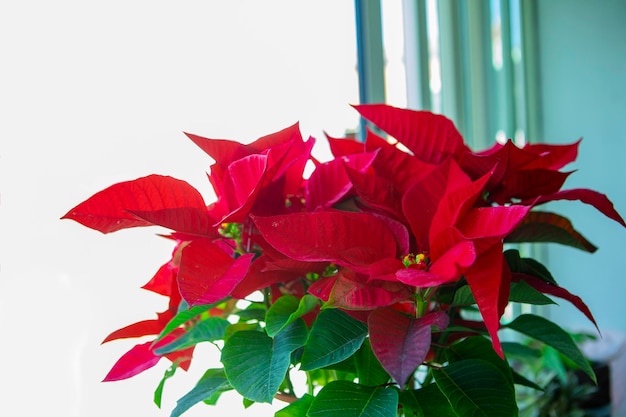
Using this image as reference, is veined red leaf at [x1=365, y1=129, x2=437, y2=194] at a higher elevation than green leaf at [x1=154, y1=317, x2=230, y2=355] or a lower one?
higher

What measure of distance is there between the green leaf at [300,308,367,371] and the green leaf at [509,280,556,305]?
5.2 inches

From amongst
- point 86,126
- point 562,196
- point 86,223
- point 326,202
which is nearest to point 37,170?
point 86,126

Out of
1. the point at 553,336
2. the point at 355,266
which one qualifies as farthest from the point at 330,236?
the point at 553,336

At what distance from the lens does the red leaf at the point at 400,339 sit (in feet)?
1.59

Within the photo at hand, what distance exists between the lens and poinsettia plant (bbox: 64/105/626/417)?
1.66ft

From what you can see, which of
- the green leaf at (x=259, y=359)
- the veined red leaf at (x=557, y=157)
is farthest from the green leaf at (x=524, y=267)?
the green leaf at (x=259, y=359)

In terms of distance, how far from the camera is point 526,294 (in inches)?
21.9

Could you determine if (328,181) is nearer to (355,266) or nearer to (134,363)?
(355,266)

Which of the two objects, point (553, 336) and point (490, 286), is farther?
point (553, 336)

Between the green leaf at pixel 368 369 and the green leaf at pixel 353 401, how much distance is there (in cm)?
4

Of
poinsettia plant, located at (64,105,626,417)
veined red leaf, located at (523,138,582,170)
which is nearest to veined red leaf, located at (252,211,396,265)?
poinsettia plant, located at (64,105,626,417)

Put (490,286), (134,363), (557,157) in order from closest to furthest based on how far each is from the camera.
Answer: (490,286) < (134,363) < (557,157)

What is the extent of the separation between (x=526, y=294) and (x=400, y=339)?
12 centimetres

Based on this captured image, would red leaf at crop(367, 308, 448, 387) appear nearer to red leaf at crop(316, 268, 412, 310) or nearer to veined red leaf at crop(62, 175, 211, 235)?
red leaf at crop(316, 268, 412, 310)
